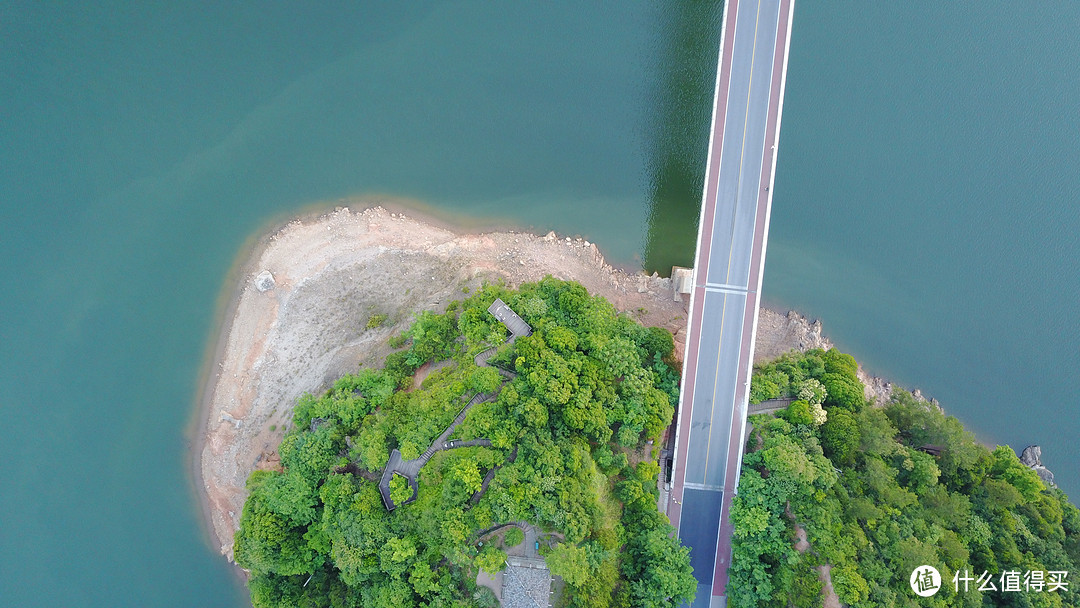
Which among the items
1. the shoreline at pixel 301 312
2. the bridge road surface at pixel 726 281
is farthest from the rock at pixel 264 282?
the bridge road surface at pixel 726 281

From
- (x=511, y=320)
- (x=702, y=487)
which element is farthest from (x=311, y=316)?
(x=702, y=487)

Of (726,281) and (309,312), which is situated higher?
(726,281)

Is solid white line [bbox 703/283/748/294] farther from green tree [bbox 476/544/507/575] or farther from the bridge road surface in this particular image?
green tree [bbox 476/544/507/575]

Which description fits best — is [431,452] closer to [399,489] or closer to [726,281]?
[399,489]

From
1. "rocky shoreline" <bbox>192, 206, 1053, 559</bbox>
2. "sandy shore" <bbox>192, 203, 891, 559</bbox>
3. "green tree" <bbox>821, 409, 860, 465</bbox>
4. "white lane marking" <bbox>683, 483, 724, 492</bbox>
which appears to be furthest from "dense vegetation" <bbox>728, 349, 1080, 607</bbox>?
"sandy shore" <bbox>192, 203, 891, 559</bbox>

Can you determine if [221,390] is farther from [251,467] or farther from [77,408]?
[77,408]

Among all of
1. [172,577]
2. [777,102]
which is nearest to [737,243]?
[777,102]
